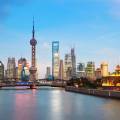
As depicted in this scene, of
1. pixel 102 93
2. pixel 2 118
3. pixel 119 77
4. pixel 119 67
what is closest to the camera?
pixel 2 118

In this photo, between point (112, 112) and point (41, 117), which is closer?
point (41, 117)

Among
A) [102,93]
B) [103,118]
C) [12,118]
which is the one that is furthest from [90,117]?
[102,93]

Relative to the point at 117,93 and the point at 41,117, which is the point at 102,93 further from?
the point at 41,117

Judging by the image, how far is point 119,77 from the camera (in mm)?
150750

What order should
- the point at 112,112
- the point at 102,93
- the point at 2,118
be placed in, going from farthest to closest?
the point at 102,93, the point at 112,112, the point at 2,118

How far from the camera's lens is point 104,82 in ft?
522

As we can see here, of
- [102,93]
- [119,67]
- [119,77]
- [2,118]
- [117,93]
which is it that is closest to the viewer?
[2,118]

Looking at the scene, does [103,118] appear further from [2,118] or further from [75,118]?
[2,118]

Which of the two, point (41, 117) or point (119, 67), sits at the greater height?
point (119, 67)

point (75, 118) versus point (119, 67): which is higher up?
point (119, 67)

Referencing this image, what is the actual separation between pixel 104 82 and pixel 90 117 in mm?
106315

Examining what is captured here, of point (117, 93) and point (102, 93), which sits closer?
point (117, 93)

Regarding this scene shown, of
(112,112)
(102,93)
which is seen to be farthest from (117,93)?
(112,112)

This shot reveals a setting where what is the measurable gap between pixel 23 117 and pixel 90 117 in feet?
28.2
